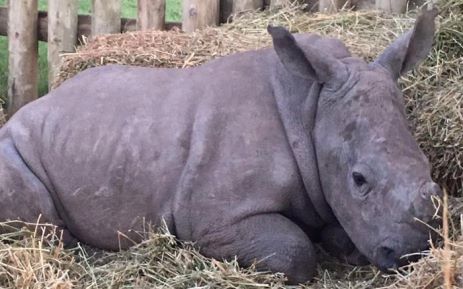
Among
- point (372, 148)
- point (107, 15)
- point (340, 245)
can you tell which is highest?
point (107, 15)

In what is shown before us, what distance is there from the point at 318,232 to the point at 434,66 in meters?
1.21

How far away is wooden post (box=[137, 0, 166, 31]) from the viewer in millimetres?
7195

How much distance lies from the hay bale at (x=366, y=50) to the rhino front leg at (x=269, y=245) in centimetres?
95

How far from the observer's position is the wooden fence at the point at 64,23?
23.1 feet

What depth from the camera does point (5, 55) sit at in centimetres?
901

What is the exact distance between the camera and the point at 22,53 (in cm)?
787

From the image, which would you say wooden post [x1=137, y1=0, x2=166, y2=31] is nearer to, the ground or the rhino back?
the ground

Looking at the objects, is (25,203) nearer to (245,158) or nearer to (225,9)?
(245,158)

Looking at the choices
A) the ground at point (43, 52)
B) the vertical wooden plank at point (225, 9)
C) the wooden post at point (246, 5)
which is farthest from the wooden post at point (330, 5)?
the ground at point (43, 52)

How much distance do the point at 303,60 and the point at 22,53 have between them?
370cm

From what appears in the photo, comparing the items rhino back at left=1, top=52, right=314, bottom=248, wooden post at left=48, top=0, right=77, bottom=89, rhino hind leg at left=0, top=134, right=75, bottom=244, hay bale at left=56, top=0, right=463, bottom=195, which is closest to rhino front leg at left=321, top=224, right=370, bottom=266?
rhino back at left=1, top=52, right=314, bottom=248

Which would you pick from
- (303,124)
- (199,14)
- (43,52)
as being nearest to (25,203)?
(303,124)

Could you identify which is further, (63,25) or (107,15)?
(63,25)

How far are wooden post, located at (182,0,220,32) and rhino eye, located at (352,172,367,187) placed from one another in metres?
2.79
